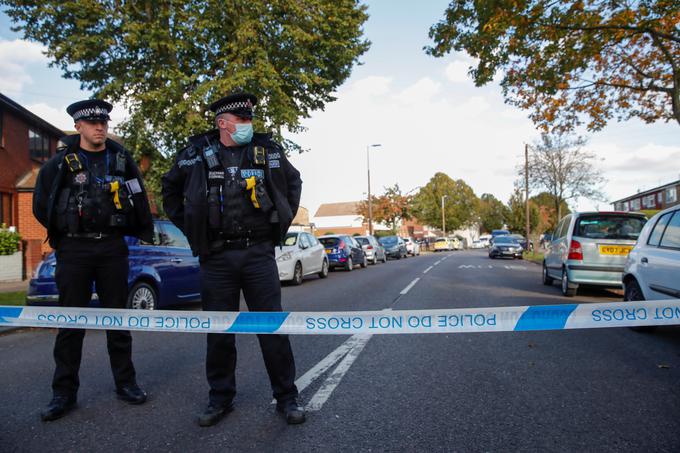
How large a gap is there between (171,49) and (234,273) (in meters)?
13.4

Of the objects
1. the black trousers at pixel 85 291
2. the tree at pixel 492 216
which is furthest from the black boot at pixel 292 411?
the tree at pixel 492 216

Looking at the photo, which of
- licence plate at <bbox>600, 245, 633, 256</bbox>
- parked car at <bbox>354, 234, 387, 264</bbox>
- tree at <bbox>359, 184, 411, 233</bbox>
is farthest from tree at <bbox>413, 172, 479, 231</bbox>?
licence plate at <bbox>600, 245, 633, 256</bbox>

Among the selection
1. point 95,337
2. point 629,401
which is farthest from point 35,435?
point 629,401

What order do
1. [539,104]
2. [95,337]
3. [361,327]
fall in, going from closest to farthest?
[361,327] → [95,337] → [539,104]

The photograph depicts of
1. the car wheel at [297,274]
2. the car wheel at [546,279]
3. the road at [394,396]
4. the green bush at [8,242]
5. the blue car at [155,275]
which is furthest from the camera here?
the green bush at [8,242]

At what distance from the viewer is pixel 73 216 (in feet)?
11.2

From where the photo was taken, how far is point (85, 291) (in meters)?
3.53

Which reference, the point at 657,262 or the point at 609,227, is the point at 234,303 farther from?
the point at 609,227

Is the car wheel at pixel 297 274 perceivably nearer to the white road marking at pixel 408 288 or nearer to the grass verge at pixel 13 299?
the white road marking at pixel 408 288

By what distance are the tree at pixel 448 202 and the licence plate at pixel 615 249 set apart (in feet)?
232

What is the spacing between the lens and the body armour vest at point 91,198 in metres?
3.45

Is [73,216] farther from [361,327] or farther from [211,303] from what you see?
[361,327]

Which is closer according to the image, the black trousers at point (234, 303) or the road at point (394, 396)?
the road at point (394, 396)

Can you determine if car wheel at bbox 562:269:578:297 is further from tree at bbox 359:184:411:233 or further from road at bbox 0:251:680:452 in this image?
tree at bbox 359:184:411:233
